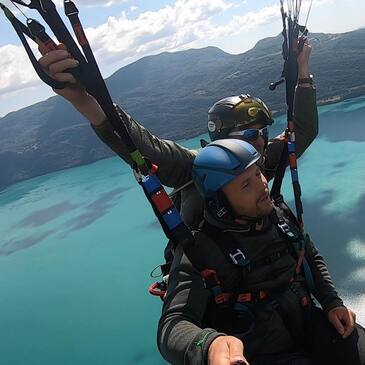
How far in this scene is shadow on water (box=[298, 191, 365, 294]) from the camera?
998 centimetres

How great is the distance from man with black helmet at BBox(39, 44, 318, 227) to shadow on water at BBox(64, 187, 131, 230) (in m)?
19.5

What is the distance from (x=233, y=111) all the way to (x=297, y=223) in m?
0.71

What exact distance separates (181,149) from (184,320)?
0.82m

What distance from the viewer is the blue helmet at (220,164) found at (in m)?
1.51

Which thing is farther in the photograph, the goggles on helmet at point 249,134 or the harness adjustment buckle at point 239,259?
the goggles on helmet at point 249,134

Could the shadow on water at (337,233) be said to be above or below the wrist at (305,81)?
below

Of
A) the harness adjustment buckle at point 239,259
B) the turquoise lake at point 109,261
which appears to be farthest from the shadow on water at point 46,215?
the harness adjustment buckle at point 239,259

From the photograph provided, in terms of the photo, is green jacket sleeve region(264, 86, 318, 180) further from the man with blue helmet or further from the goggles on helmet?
the man with blue helmet

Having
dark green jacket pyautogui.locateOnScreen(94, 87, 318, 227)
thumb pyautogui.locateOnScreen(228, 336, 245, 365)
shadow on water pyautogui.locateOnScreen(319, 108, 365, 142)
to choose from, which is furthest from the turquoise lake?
thumb pyautogui.locateOnScreen(228, 336, 245, 365)

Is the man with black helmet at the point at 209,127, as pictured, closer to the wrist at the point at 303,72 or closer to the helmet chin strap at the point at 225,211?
the wrist at the point at 303,72

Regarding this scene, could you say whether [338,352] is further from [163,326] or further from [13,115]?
[13,115]

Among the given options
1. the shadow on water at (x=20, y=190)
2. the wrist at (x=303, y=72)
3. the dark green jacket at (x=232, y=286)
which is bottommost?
the shadow on water at (x=20, y=190)

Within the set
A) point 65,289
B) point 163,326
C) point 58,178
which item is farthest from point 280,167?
point 58,178

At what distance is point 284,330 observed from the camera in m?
1.57
